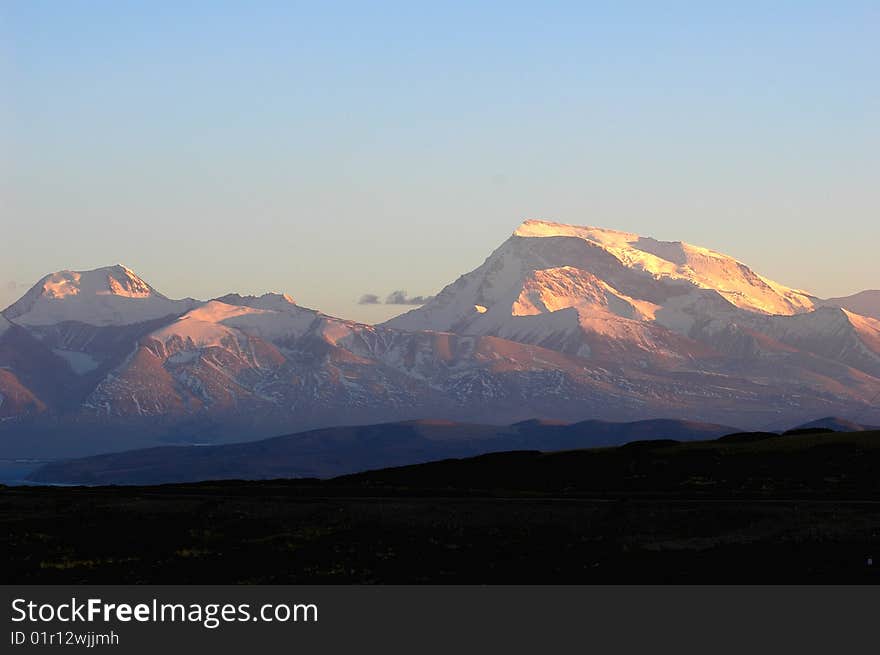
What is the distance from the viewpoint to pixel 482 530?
259 feet

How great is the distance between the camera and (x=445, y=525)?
80375 mm

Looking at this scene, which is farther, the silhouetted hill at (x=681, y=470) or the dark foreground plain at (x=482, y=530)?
the silhouetted hill at (x=681, y=470)

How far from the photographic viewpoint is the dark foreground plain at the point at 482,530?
67750mm

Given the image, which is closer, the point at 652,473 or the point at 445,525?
the point at 445,525

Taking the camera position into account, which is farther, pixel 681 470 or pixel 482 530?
pixel 681 470

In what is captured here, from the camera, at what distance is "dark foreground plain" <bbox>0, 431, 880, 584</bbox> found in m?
67.8

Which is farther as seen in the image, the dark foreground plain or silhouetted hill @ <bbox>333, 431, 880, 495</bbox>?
silhouetted hill @ <bbox>333, 431, 880, 495</bbox>

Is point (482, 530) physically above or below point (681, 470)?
below
